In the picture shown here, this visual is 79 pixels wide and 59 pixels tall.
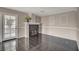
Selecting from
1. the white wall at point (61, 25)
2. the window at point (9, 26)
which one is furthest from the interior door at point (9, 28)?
the white wall at point (61, 25)

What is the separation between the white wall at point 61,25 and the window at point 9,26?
3.25 meters

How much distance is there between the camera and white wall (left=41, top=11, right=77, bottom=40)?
525 cm

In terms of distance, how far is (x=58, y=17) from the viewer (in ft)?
21.8

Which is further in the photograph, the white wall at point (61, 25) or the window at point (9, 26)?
the white wall at point (61, 25)

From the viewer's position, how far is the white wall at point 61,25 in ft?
17.2

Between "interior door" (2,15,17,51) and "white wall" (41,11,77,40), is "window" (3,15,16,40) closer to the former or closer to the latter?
"interior door" (2,15,17,51)

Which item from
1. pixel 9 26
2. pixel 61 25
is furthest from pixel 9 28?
pixel 61 25

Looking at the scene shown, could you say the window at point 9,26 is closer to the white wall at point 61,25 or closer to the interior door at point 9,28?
the interior door at point 9,28

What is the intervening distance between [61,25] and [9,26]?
368 centimetres
